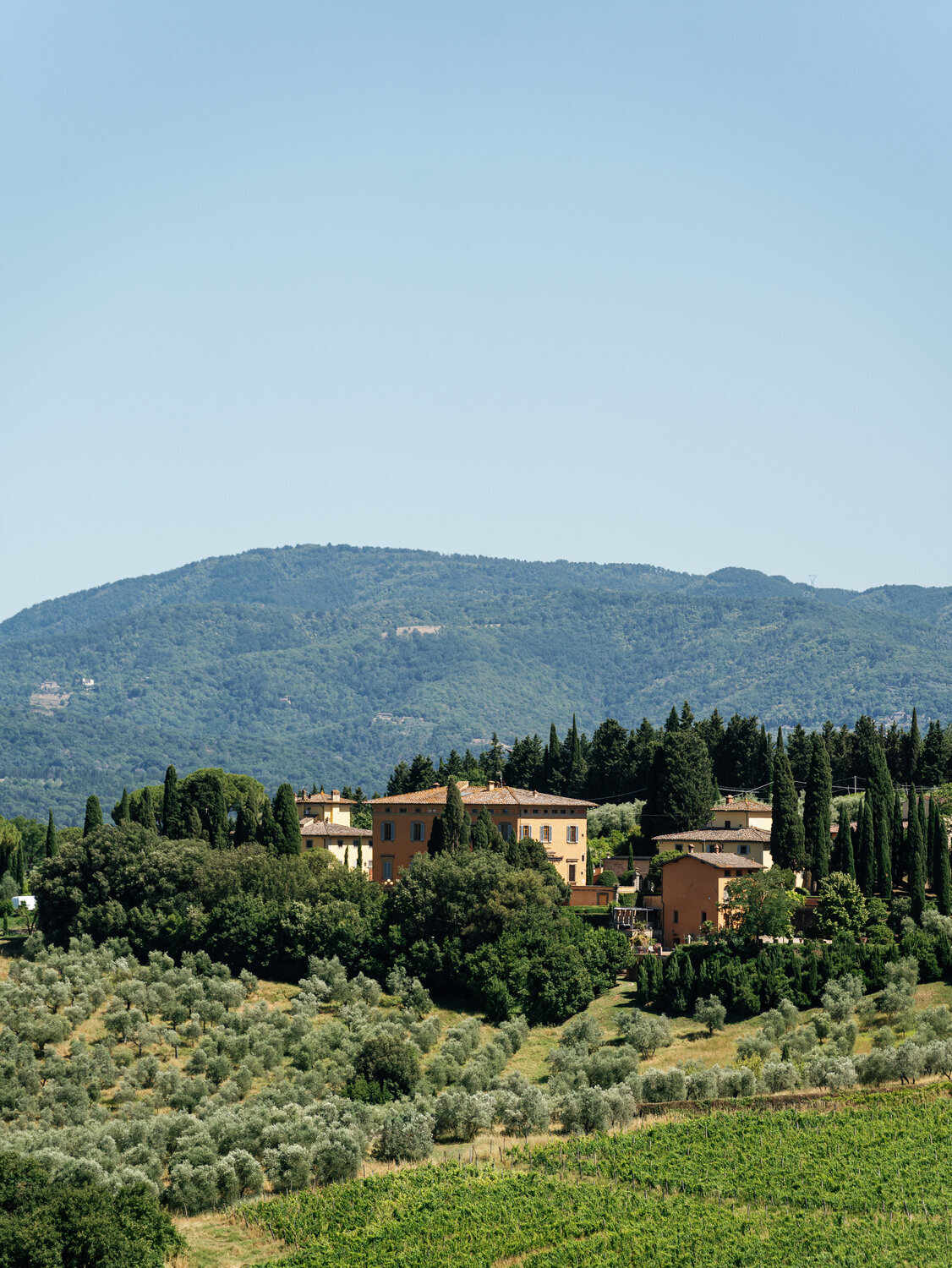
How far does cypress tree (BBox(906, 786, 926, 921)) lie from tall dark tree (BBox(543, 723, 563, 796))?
4555 centimetres

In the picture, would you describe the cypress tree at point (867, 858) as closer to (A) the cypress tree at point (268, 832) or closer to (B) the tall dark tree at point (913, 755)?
(A) the cypress tree at point (268, 832)

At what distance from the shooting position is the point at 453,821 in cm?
8594

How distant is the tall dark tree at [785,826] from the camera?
80.4 meters

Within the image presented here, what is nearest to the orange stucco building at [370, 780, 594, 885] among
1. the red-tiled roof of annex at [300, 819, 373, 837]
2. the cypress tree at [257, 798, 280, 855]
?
the cypress tree at [257, 798, 280, 855]

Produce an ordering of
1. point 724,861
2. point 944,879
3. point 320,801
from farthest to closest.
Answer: point 320,801 < point 724,861 < point 944,879

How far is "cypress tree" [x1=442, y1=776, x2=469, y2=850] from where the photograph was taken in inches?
3376

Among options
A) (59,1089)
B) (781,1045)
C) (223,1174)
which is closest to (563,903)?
(781,1045)

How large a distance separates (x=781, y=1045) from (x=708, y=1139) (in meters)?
12.7

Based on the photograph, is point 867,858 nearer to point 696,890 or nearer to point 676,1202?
point 696,890

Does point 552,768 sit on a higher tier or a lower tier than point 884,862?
higher

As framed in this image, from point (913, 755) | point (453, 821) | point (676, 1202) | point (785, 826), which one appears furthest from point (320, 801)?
point (676, 1202)

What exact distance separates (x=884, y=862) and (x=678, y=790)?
863 inches

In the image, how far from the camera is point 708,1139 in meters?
51.7

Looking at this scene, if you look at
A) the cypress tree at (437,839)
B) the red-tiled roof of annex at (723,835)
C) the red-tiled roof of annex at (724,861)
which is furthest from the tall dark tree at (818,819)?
the cypress tree at (437,839)
